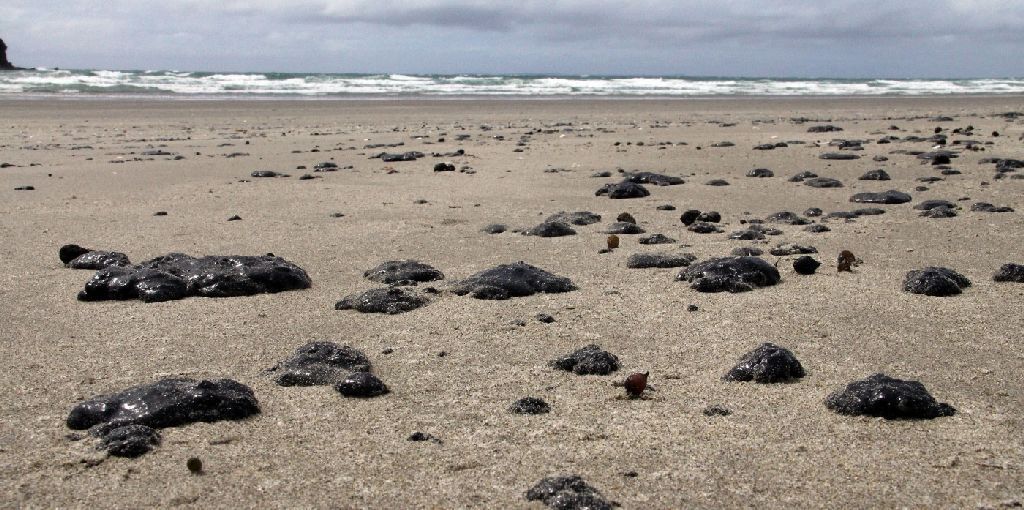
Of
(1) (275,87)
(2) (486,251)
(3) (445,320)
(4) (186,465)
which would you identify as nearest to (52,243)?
(2) (486,251)

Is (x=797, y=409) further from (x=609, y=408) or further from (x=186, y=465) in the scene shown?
(x=186, y=465)

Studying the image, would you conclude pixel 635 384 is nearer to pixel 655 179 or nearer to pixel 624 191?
pixel 624 191

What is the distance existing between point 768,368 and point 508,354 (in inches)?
46.1

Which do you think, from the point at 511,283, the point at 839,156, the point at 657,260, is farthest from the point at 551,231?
the point at 839,156

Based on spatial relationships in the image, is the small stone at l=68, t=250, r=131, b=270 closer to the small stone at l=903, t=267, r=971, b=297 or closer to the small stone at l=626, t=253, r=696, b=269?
the small stone at l=626, t=253, r=696, b=269

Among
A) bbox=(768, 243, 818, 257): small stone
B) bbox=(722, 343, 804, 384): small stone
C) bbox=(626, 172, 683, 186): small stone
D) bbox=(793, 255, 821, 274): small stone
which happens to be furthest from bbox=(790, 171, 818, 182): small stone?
bbox=(722, 343, 804, 384): small stone

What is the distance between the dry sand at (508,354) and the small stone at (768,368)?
6 cm

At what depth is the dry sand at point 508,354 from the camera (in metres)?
3.18

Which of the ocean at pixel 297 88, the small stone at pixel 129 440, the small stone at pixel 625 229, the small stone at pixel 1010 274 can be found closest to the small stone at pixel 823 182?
the small stone at pixel 625 229

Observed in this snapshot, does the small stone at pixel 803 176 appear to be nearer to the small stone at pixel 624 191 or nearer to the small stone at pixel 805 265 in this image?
the small stone at pixel 624 191

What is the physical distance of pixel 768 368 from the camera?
4129mm

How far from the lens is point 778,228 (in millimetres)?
7844

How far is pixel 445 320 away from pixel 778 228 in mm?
3690

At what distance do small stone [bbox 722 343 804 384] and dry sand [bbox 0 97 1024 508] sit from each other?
0.06m
